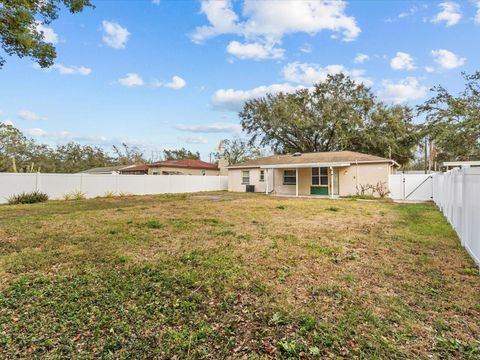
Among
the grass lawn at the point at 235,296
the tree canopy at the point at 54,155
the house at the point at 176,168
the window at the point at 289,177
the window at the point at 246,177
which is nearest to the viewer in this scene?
the grass lawn at the point at 235,296

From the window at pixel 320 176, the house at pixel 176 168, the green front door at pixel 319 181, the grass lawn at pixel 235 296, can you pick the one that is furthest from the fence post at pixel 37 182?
the window at pixel 320 176

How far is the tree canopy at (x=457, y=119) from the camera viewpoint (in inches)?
726

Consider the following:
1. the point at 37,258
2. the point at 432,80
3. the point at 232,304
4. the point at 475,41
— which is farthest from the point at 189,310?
the point at 432,80

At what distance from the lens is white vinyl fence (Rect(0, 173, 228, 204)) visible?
1441 centimetres

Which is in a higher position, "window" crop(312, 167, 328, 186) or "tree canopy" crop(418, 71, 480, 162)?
"tree canopy" crop(418, 71, 480, 162)

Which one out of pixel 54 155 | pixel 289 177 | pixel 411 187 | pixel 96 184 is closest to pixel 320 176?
pixel 289 177

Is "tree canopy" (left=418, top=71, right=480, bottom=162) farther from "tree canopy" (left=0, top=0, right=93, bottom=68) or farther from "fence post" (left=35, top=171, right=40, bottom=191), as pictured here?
"fence post" (left=35, top=171, right=40, bottom=191)

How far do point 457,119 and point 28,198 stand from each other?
2642 cm

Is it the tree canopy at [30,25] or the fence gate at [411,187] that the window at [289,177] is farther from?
the tree canopy at [30,25]

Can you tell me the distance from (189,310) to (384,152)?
29099 mm

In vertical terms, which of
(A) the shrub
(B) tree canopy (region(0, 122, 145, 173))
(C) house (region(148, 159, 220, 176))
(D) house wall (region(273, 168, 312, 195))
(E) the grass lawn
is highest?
(B) tree canopy (region(0, 122, 145, 173))

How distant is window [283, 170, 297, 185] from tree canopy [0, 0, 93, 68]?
16.1 metres

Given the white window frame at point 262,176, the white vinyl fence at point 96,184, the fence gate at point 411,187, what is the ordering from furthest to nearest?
the white window frame at point 262,176
the fence gate at point 411,187
the white vinyl fence at point 96,184

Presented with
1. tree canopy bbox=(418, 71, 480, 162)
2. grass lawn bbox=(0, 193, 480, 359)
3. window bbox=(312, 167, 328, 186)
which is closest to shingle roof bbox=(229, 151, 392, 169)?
window bbox=(312, 167, 328, 186)
